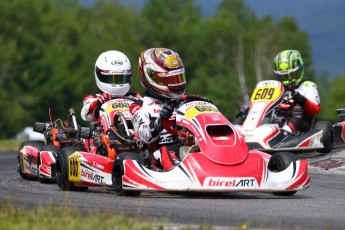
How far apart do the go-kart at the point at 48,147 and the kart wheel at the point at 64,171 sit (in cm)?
63

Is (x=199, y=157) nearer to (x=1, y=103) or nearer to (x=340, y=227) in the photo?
(x=340, y=227)

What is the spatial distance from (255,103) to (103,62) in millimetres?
4048

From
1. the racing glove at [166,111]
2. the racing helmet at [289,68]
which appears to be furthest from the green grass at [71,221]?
the racing helmet at [289,68]

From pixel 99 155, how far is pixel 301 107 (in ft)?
23.4

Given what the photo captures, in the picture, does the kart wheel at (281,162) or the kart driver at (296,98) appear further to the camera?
the kart driver at (296,98)

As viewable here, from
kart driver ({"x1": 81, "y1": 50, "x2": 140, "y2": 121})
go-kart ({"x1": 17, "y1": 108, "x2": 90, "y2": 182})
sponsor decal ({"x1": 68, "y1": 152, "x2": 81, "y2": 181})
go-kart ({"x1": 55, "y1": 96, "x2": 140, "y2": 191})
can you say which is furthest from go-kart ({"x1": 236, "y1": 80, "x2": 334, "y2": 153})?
sponsor decal ({"x1": 68, "y1": 152, "x2": 81, "y2": 181})

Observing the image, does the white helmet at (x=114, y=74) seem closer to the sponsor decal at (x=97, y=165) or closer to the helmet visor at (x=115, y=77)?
the helmet visor at (x=115, y=77)

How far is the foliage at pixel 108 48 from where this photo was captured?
245ft

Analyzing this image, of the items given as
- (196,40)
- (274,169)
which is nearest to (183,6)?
(196,40)

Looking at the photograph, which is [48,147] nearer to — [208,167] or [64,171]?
[64,171]

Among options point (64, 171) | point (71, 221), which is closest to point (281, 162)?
point (64, 171)

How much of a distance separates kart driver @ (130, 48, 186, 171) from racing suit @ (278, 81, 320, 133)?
6.46 m

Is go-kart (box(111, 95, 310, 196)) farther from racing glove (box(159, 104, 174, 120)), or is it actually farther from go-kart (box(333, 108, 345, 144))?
go-kart (box(333, 108, 345, 144))

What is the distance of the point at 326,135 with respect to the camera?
19.5 metres
